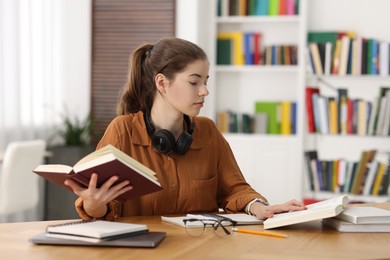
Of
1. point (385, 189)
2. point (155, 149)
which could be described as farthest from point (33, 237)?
point (385, 189)

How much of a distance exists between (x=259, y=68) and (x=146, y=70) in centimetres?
323

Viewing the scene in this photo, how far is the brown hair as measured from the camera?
2.74 m

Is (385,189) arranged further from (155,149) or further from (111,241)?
(111,241)

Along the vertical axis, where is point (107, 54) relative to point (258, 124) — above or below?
above

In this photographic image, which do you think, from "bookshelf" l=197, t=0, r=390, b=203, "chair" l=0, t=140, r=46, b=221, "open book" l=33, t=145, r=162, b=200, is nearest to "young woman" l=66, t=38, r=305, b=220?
"open book" l=33, t=145, r=162, b=200

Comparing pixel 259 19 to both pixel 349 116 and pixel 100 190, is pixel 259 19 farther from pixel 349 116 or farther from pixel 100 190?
pixel 100 190

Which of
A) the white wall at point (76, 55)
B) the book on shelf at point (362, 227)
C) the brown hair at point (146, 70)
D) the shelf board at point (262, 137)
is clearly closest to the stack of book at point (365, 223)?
the book on shelf at point (362, 227)

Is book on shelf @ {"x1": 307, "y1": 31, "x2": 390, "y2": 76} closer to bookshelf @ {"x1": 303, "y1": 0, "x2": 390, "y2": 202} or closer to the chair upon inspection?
bookshelf @ {"x1": 303, "y1": 0, "x2": 390, "y2": 202}

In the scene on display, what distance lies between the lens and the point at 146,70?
282 centimetres

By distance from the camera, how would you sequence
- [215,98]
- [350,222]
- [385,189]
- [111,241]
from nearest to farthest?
[111,241], [350,222], [385,189], [215,98]

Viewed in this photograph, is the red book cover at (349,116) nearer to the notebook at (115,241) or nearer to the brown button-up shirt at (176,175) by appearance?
the brown button-up shirt at (176,175)

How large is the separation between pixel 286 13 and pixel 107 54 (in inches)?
65.1

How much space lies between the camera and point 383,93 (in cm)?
552

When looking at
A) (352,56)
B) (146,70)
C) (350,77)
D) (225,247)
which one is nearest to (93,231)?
(225,247)
